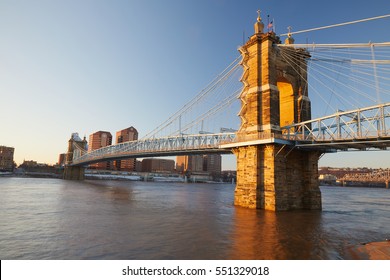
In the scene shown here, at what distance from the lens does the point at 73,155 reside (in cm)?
12612

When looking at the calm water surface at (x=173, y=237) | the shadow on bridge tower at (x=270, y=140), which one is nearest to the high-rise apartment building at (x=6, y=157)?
the calm water surface at (x=173, y=237)

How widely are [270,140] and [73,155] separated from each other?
123 meters

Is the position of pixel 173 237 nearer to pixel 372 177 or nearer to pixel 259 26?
pixel 259 26

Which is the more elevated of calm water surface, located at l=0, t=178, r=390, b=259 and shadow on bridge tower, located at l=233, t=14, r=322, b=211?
shadow on bridge tower, located at l=233, t=14, r=322, b=211

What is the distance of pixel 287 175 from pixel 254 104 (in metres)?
8.83

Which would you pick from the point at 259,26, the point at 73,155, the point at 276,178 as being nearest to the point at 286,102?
the point at 259,26

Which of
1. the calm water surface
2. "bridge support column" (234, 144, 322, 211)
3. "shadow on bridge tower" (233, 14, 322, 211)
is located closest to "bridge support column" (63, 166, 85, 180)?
the calm water surface

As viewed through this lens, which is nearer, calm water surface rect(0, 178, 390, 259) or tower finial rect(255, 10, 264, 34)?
calm water surface rect(0, 178, 390, 259)

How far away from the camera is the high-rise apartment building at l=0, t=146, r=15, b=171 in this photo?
14312cm

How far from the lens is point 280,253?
465 inches

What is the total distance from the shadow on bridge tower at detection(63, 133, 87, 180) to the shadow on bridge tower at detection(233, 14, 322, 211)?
106m

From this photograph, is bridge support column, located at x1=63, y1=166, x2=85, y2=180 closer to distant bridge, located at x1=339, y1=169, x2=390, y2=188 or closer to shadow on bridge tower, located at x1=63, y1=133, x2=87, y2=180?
shadow on bridge tower, located at x1=63, y1=133, x2=87, y2=180

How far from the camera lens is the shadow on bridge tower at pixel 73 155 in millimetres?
117125

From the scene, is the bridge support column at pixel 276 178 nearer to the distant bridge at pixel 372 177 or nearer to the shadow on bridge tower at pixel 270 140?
the shadow on bridge tower at pixel 270 140
